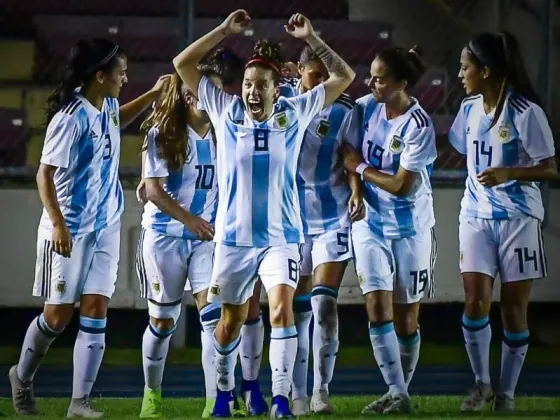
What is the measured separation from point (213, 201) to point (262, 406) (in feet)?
2.99

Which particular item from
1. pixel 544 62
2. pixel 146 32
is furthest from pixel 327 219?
pixel 146 32

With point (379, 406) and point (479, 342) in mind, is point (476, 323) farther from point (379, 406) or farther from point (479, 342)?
point (379, 406)

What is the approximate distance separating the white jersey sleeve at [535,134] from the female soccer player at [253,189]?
1.04 meters

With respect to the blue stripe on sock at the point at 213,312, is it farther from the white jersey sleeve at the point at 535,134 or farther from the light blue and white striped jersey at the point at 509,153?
the white jersey sleeve at the point at 535,134

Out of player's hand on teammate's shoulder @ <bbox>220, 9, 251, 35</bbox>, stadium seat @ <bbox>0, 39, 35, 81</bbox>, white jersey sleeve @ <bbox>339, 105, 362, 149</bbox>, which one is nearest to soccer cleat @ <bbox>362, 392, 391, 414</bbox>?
white jersey sleeve @ <bbox>339, 105, 362, 149</bbox>

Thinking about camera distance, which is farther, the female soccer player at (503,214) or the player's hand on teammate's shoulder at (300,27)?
the female soccer player at (503,214)

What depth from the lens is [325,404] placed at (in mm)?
6457

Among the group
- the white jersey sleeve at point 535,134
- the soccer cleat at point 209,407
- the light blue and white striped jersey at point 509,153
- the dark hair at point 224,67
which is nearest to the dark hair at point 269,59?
the dark hair at point 224,67

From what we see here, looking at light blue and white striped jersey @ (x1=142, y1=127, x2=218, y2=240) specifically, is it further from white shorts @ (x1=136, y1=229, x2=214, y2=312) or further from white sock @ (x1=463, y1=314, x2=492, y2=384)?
white sock @ (x1=463, y1=314, x2=492, y2=384)

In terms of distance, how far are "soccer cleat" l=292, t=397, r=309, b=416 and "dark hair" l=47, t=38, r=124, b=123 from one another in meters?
1.61

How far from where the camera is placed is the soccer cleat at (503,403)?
6609mm

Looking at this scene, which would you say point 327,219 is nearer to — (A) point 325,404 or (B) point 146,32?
(A) point 325,404

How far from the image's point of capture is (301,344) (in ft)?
21.6

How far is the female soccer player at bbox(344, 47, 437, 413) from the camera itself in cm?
646
